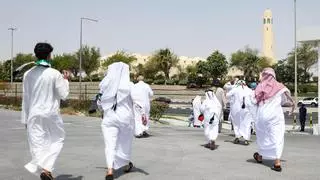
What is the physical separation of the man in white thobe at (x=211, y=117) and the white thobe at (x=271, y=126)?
7.34ft

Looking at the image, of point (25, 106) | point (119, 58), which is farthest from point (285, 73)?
point (25, 106)

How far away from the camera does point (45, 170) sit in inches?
283

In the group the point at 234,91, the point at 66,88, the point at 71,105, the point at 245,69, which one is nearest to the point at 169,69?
the point at 245,69

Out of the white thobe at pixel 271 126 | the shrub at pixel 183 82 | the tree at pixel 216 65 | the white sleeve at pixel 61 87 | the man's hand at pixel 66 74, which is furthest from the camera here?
the tree at pixel 216 65

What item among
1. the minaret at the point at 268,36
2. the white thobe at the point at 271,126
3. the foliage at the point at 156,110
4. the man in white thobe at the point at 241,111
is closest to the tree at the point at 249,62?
the minaret at the point at 268,36

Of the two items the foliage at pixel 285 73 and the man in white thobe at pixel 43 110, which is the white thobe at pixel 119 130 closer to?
the man in white thobe at pixel 43 110

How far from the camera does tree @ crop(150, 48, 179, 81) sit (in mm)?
97250

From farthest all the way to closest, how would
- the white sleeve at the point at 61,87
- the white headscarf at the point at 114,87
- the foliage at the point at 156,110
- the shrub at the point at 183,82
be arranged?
the shrub at the point at 183,82 → the foliage at the point at 156,110 → the white headscarf at the point at 114,87 → the white sleeve at the point at 61,87

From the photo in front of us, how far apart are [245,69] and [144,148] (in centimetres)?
8334

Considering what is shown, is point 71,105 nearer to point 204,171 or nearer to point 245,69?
point 204,171

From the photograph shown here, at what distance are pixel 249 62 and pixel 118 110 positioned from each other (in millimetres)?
86736

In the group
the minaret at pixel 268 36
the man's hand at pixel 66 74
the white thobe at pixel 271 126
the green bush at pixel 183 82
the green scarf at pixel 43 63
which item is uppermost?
the minaret at pixel 268 36

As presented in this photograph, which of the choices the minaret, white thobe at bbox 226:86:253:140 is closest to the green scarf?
white thobe at bbox 226:86:253:140

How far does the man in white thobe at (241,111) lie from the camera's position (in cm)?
1351
